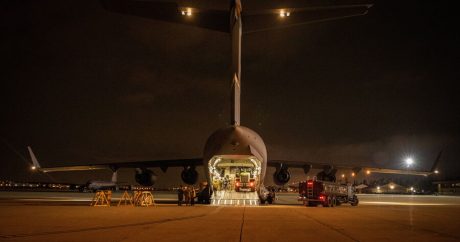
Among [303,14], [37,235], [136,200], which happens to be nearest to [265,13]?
[303,14]

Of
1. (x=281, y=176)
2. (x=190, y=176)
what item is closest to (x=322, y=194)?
(x=281, y=176)

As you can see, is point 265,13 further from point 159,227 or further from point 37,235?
point 37,235

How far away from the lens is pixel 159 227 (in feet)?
43.2

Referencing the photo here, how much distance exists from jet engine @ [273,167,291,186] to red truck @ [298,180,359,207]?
4518mm

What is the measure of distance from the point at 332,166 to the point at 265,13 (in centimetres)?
1628

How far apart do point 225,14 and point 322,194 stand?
12545 millimetres

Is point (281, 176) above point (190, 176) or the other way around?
above

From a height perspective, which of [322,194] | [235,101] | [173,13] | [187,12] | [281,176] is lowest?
[322,194]

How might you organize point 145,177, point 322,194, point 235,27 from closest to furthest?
point 235,27 → point 322,194 → point 145,177

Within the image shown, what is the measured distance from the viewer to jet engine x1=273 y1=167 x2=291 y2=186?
37312 millimetres

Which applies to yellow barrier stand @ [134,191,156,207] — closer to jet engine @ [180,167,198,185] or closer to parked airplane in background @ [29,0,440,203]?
parked airplane in background @ [29,0,440,203]

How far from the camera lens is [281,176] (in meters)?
37.3

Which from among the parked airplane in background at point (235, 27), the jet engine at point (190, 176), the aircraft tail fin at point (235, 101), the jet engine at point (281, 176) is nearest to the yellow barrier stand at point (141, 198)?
the parked airplane in background at point (235, 27)

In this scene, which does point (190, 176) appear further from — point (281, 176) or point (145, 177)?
point (281, 176)
